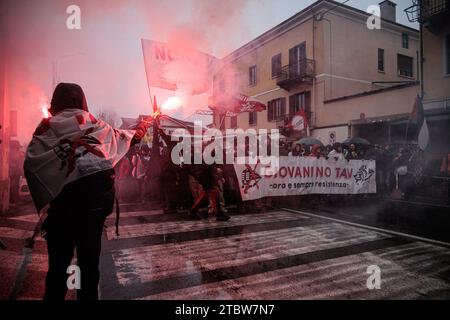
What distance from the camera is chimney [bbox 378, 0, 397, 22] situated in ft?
69.4

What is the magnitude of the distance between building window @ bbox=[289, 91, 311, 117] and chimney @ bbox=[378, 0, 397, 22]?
7.95m

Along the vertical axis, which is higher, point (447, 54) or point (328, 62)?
point (328, 62)

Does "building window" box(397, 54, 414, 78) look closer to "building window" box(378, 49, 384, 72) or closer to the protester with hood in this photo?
"building window" box(378, 49, 384, 72)

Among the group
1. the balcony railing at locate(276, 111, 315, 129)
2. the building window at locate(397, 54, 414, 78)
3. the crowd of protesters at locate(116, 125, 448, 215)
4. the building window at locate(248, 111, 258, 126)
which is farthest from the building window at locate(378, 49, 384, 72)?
the crowd of protesters at locate(116, 125, 448, 215)

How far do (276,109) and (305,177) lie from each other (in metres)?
14.8

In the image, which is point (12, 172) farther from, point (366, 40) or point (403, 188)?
point (366, 40)

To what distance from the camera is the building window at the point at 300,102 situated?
20266 mm

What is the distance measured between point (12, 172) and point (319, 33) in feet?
59.5

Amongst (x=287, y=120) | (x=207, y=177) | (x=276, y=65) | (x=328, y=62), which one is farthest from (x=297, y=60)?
(x=207, y=177)

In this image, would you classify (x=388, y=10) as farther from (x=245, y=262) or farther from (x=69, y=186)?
(x=69, y=186)

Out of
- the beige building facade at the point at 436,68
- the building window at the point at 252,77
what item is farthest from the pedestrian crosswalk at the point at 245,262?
the building window at the point at 252,77

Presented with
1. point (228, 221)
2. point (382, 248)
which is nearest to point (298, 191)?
point (228, 221)

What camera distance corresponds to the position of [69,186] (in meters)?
2.14

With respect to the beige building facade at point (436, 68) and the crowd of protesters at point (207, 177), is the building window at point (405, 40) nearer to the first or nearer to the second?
the beige building facade at point (436, 68)
